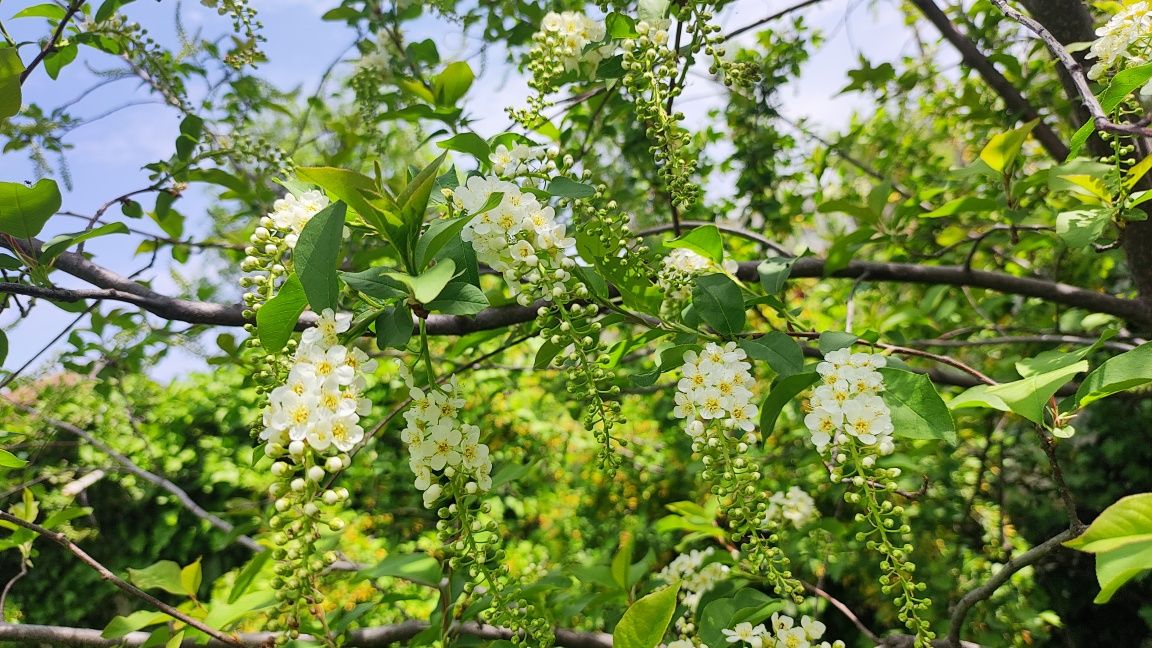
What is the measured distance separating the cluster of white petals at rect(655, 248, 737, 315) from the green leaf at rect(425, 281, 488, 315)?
33cm

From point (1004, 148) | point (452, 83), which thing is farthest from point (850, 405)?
point (452, 83)

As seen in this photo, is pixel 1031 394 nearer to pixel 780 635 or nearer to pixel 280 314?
pixel 780 635

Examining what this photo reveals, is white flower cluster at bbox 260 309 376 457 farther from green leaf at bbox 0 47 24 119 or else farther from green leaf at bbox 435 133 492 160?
green leaf at bbox 0 47 24 119

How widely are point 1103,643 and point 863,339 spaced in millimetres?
2921

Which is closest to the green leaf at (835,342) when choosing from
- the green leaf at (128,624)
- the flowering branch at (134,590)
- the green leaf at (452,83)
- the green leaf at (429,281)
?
the green leaf at (429,281)

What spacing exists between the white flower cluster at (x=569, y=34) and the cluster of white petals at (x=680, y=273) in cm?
47

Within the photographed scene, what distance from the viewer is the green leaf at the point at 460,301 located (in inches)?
37.2

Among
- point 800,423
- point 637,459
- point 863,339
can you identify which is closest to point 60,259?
point 863,339

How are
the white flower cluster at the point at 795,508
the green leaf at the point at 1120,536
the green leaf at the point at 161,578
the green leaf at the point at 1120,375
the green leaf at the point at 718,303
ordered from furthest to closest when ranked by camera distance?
the white flower cluster at the point at 795,508 < the green leaf at the point at 161,578 < the green leaf at the point at 718,303 < the green leaf at the point at 1120,375 < the green leaf at the point at 1120,536

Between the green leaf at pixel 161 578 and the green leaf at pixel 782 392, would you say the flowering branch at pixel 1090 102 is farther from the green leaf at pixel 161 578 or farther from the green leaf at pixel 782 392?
the green leaf at pixel 161 578

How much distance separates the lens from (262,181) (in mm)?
2348

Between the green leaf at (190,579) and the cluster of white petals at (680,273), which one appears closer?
the cluster of white petals at (680,273)

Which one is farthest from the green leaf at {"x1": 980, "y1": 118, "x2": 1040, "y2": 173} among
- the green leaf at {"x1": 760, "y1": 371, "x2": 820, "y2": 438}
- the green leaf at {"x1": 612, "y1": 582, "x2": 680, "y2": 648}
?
the green leaf at {"x1": 612, "y1": 582, "x2": 680, "y2": 648}

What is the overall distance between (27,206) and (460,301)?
0.77 m
